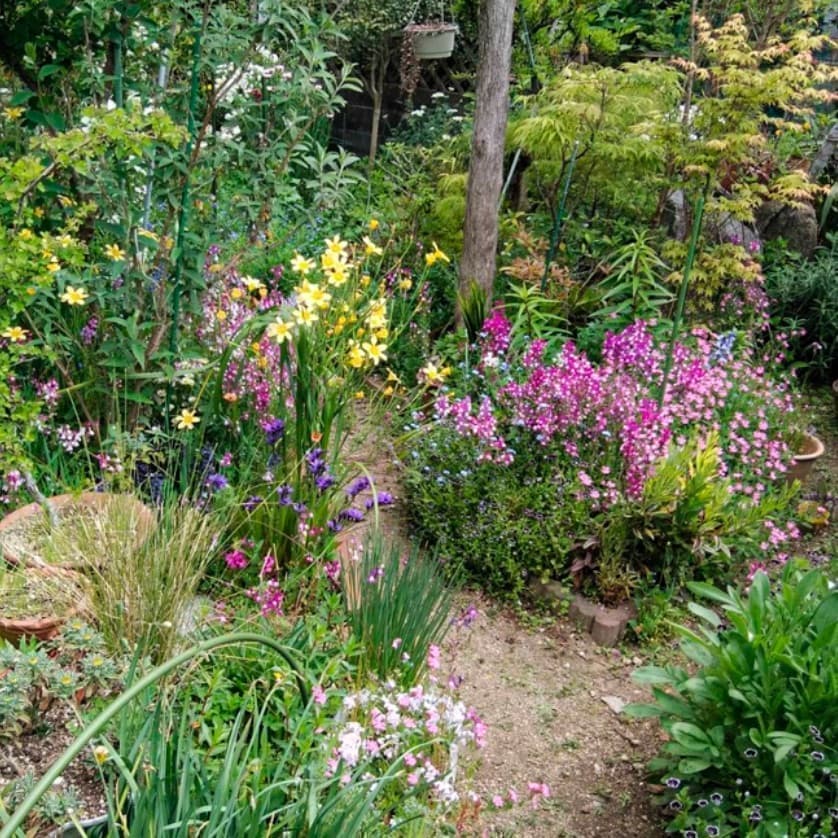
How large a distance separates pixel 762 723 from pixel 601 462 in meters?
1.60

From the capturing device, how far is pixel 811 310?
646cm

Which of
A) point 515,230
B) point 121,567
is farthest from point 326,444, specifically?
point 515,230

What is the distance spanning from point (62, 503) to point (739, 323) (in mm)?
4278

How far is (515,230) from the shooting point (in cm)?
652

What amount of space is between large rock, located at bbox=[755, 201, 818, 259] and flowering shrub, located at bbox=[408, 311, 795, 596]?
9.69ft

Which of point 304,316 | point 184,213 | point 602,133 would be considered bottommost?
point 304,316

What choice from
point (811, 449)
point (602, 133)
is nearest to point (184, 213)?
point (602, 133)

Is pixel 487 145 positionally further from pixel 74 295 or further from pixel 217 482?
pixel 217 482

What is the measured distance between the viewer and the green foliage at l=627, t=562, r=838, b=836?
8.39ft

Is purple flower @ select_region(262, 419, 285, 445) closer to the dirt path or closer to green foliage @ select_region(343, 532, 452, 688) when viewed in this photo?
the dirt path

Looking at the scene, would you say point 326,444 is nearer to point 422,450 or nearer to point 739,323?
point 422,450

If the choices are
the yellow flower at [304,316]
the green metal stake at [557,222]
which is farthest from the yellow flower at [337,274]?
the green metal stake at [557,222]

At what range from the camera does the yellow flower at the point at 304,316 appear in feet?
10.9

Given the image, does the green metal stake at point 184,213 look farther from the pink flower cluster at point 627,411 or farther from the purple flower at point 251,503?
the pink flower cluster at point 627,411
